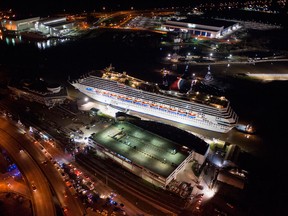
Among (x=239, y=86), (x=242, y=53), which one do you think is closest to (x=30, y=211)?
(x=239, y=86)

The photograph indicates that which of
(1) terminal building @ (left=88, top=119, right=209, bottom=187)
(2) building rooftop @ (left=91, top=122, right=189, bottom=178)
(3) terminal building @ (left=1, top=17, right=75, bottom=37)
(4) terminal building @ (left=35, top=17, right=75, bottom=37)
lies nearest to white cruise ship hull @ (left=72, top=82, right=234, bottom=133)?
(1) terminal building @ (left=88, top=119, right=209, bottom=187)

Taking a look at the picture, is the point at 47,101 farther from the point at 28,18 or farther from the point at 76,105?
the point at 28,18

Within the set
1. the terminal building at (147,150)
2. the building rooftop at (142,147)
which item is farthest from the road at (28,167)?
the building rooftop at (142,147)

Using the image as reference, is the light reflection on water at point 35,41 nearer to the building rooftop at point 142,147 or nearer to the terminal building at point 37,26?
the terminal building at point 37,26

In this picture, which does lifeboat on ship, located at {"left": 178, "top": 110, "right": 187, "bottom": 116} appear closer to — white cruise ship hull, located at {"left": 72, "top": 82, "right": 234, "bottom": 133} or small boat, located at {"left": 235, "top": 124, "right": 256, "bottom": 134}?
white cruise ship hull, located at {"left": 72, "top": 82, "right": 234, "bottom": 133}

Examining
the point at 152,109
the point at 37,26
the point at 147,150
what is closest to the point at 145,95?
the point at 152,109

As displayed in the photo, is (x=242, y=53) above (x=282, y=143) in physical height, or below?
above
